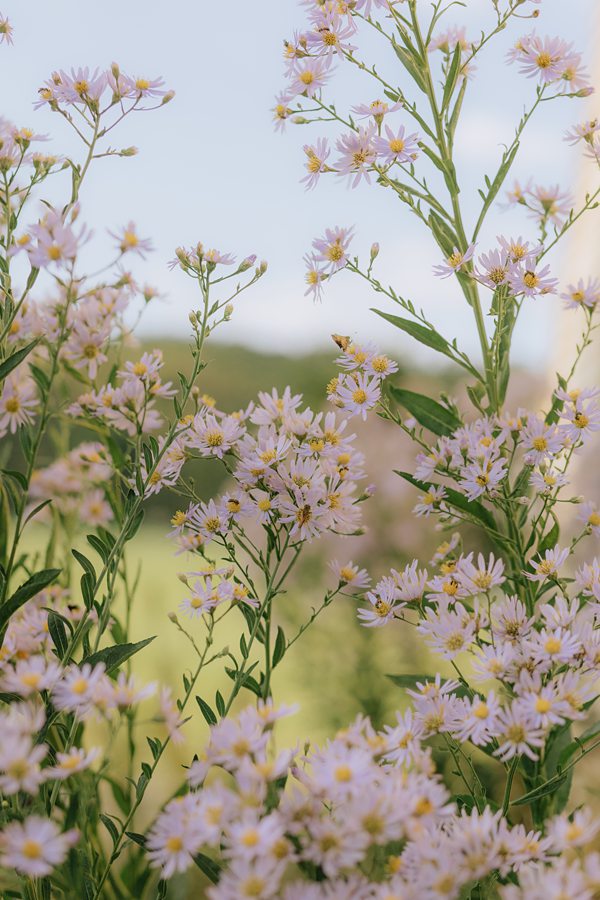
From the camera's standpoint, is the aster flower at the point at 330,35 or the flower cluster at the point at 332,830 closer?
the flower cluster at the point at 332,830

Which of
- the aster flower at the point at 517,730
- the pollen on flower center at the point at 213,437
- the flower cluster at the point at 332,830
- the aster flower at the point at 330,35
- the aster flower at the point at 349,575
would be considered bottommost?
the flower cluster at the point at 332,830

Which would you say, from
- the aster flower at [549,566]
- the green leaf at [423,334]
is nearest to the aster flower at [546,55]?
the green leaf at [423,334]

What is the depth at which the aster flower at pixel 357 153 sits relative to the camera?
590 mm

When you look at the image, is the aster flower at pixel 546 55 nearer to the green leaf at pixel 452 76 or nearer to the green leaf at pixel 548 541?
the green leaf at pixel 452 76

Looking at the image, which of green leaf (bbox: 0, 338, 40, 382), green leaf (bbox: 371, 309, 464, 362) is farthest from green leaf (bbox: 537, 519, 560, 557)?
green leaf (bbox: 0, 338, 40, 382)

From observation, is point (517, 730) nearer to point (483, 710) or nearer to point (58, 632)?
point (483, 710)

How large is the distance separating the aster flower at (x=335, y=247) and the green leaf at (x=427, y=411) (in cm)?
10

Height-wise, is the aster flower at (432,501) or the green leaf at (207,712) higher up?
the aster flower at (432,501)

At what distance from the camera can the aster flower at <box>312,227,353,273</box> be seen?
60 centimetres

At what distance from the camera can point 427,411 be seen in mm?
635

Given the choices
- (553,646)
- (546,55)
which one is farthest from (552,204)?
(553,646)

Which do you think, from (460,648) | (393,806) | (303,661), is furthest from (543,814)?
(303,661)

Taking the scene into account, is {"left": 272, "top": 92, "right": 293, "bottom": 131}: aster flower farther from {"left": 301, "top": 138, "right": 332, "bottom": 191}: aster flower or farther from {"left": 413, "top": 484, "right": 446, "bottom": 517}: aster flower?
{"left": 413, "top": 484, "right": 446, "bottom": 517}: aster flower

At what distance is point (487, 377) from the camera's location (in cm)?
62
